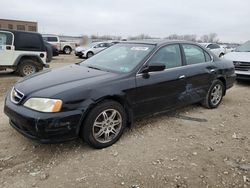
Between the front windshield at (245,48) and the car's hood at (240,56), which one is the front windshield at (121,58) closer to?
the car's hood at (240,56)

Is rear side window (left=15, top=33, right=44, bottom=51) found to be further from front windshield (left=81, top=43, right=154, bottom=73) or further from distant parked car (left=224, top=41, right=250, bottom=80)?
distant parked car (left=224, top=41, right=250, bottom=80)

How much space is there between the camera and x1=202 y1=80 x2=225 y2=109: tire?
546 cm

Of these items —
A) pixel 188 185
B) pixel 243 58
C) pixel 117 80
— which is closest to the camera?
pixel 188 185

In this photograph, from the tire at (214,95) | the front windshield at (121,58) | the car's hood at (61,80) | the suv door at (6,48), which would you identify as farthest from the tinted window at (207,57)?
the suv door at (6,48)

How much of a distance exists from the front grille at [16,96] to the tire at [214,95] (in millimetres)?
3777

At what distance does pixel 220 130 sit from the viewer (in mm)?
4441

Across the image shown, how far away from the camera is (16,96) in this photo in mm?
3504

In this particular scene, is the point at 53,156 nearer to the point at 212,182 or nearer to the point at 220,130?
the point at 212,182

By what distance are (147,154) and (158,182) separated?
621mm

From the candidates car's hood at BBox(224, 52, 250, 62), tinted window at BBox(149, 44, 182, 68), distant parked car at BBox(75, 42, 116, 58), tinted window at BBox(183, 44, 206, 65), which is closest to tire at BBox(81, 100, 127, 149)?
tinted window at BBox(149, 44, 182, 68)

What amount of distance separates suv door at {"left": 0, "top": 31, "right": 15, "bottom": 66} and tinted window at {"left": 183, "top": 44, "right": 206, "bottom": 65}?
22.4 ft

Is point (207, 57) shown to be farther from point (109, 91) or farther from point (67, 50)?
point (67, 50)

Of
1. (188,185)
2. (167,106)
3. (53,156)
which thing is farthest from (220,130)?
(53,156)

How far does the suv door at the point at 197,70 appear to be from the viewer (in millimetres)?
4859
